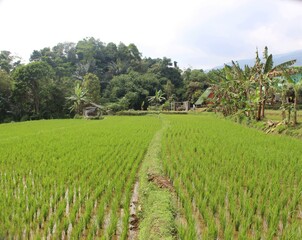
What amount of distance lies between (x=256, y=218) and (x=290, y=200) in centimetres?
101

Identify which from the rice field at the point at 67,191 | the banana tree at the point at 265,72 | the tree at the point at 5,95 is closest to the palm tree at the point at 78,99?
the tree at the point at 5,95

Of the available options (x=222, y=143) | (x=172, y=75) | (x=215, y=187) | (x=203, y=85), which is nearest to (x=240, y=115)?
(x=222, y=143)

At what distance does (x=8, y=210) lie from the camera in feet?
11.7

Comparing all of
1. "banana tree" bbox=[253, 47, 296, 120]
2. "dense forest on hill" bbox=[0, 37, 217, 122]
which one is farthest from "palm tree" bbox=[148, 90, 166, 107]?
"banana tree" bbox=[253, 47, 296, 120]

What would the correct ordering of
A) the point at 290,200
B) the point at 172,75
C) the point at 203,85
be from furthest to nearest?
the point at 172,75
the point at 203,85
the point at 290,200

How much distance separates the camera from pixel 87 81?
33.0 metres

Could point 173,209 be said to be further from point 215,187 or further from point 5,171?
point 5,171

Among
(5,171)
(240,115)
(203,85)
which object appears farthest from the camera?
(203,85)

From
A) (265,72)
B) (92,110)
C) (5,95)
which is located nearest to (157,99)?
(92,110)

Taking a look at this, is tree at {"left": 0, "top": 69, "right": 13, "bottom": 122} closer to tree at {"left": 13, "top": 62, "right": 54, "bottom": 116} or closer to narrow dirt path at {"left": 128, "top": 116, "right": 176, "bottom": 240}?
tree at {"left": 13, "top": 62, "right": 54, "bottom": 116}

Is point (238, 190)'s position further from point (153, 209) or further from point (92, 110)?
point (92, 110)

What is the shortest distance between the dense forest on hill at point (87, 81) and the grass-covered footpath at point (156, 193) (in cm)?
1741

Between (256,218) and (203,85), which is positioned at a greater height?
(203,85)

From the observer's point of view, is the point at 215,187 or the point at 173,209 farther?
the point at 215,187
